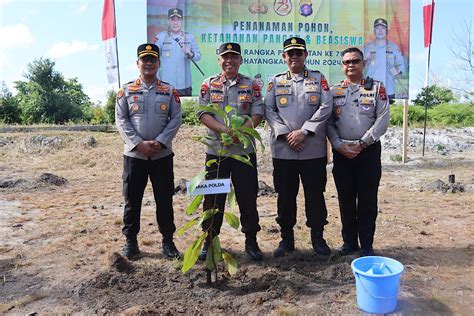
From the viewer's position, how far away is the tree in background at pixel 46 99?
2419 centimetres

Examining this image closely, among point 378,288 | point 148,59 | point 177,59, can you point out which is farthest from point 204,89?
point 177,59

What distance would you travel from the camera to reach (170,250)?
3869 mm

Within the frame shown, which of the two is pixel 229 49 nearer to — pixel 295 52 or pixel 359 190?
pixel 295 52

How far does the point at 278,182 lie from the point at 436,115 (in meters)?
20.2

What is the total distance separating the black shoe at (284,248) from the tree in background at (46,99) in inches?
888

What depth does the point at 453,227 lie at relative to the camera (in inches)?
190

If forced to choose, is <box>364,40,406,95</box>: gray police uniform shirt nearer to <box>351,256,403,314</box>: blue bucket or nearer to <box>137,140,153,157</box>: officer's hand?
<box>137,140,153,157</box>: officer's hand

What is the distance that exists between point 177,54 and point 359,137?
16.4 feet

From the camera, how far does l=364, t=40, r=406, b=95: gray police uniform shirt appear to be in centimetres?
830

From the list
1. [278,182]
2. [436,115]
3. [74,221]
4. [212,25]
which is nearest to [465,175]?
[212,25]

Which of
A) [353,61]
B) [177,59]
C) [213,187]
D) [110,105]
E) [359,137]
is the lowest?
[213,187]

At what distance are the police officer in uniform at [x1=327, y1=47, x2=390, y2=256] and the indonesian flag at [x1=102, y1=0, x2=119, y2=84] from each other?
201 inches

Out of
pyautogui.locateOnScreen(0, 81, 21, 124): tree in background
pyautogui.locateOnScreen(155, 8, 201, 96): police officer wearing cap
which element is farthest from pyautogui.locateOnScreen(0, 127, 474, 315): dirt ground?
pyautogui.locateOnScreen(0, 81, 21, 124): tree in background

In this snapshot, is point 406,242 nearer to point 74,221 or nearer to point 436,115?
point 74,221
